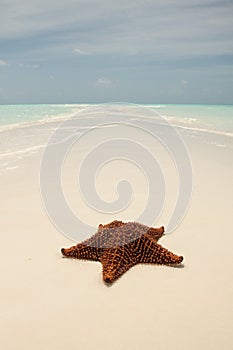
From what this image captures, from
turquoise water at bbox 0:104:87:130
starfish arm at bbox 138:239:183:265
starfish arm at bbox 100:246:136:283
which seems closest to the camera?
starfish arm at bbox 100:246:136:283

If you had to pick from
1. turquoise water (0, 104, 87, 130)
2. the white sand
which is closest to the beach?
the white sand

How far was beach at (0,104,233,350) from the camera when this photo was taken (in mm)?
3057

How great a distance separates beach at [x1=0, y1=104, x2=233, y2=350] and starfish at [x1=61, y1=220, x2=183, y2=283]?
82 mm

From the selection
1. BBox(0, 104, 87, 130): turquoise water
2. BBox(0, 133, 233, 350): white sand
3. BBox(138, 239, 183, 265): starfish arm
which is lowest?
BBox(0, 133, 233, 350): white sand

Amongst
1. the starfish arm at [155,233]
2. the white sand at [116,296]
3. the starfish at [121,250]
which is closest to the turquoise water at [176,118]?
the starfish arm at [155,233]

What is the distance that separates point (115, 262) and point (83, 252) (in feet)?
1.66

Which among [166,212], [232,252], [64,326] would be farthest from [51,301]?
[166,212]

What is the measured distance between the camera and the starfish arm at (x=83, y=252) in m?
4.19

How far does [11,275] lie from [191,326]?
6.22 feet

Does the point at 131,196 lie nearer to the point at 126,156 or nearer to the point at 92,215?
the point at 92,215

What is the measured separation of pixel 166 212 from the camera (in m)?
6.04

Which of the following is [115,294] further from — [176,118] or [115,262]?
[176,118]

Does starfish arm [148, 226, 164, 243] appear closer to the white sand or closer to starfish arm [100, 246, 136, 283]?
the white sand

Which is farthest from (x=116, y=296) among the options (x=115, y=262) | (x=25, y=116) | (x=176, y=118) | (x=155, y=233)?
(x=25, y=116)
